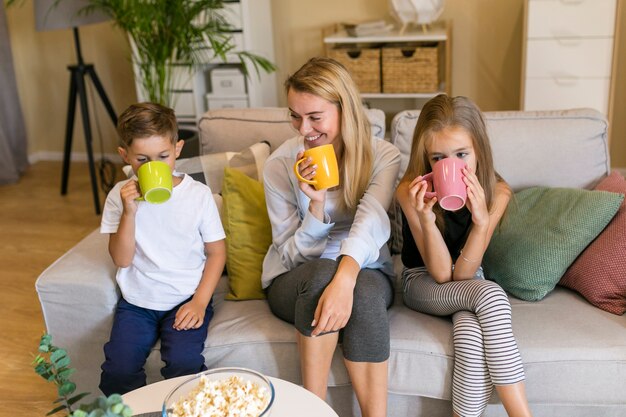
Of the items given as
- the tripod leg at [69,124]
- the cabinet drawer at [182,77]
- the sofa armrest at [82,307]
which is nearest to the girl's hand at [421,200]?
the sofa armrest at [82,307]

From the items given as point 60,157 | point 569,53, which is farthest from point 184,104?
point 569,53

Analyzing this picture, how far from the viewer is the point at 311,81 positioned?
178cm

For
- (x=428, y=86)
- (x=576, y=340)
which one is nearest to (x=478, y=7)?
(x=428, y=86)

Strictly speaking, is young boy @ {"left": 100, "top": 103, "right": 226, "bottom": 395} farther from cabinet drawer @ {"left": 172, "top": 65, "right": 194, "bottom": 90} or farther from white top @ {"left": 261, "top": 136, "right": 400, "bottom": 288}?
cabinet drawer @ {"left": 172, "top": 65, "right": 194, "bottom": 90}

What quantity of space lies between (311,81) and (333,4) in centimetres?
238

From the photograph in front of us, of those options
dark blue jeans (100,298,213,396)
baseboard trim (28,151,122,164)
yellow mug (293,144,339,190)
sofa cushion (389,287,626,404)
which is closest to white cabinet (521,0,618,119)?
sofa cushion (389,287,626,404)

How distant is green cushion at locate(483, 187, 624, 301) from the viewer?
189cm

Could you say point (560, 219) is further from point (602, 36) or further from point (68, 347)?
point (602, 36)

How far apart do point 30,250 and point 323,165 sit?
88.9 inches

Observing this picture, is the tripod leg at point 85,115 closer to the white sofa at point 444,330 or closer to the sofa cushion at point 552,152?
the white sofa at point 444,330

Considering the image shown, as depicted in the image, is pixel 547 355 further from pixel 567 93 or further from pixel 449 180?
pixel 567 93

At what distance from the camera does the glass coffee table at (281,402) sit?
1361 mm

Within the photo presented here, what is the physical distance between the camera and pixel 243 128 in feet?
7.56

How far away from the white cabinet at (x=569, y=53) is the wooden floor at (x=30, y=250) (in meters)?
2.30
